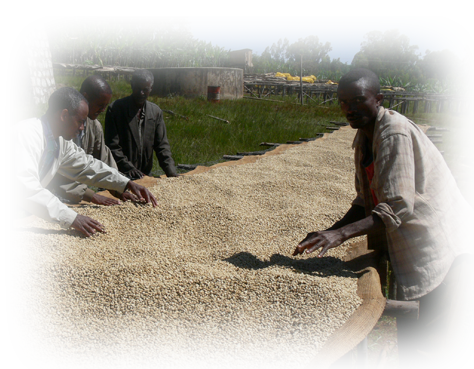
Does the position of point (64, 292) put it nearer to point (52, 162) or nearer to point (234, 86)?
point (52, 162)

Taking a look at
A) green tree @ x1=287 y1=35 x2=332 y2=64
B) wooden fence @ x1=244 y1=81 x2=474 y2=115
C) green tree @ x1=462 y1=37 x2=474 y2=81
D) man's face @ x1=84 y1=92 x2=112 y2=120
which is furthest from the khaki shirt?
green tree @ x1=287 y1=35 x2=332 y2=64

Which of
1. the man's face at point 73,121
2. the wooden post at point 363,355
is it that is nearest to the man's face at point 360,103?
the wooden post at point 363,355

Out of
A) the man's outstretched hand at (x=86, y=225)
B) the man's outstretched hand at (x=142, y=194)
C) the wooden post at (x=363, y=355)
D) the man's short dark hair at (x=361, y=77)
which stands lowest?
the wooden post at (x=363, y=355)

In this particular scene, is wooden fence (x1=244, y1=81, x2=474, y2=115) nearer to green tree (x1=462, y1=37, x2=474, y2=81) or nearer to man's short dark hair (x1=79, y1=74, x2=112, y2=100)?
man's short dark hair (x1=79, y1=74, x2=112, y2=100)

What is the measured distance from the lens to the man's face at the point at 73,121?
207cm

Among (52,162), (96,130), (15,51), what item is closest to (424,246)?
(52,162)

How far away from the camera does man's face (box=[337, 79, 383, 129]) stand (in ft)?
5.37

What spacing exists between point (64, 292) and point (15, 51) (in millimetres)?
7339

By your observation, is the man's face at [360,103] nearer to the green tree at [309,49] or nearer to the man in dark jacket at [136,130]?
the man in dark jacket at [136,130]

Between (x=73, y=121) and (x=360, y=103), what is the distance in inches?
53.2

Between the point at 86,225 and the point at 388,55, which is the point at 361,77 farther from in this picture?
the point at 388,55

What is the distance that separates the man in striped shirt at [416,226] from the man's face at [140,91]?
2.03 meters

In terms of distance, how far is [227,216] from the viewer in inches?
96.2

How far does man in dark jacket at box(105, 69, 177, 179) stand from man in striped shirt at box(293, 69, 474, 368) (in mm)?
1925
